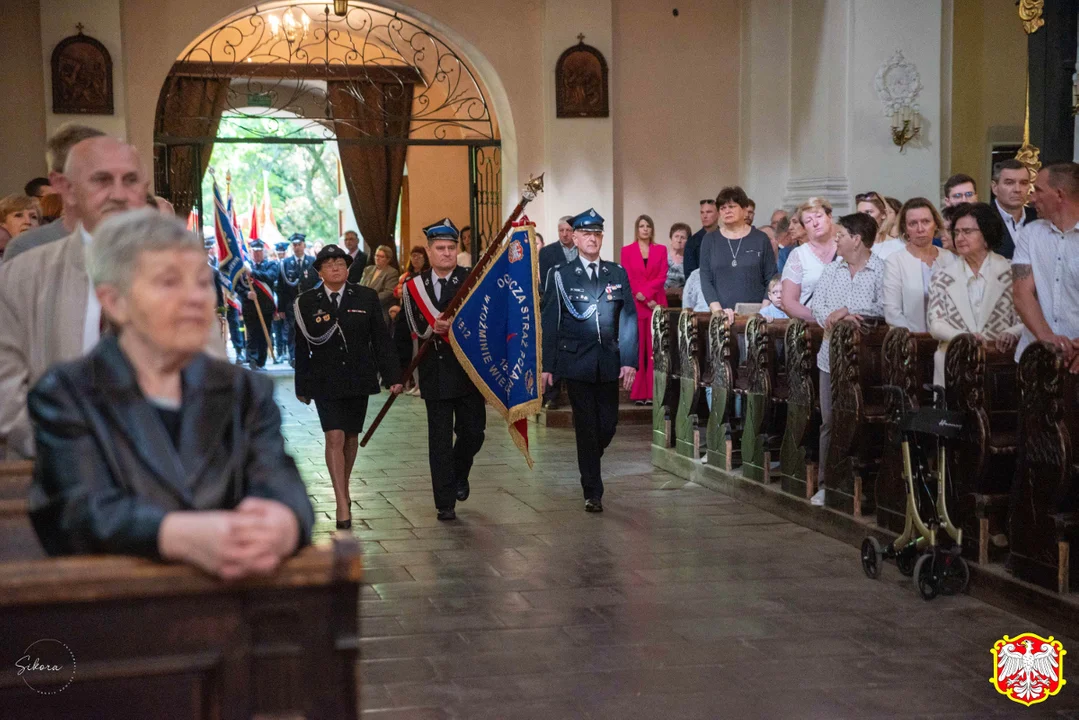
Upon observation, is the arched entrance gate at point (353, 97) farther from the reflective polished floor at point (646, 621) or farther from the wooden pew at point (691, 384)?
the reflective polished floor at point (646, 621)

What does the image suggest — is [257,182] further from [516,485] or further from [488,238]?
[516,485]

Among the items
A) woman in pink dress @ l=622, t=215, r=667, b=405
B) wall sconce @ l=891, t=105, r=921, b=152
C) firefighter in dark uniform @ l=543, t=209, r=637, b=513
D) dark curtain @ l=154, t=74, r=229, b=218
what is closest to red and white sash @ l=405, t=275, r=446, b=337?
firefighter in dark uniform @ l=543, t=209, r=637, b=513

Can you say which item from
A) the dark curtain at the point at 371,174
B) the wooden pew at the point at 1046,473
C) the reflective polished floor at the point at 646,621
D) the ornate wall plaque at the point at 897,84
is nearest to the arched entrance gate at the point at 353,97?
the dark curtain at the point at 371,174

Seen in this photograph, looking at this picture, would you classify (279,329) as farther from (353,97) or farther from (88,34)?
(88,34)

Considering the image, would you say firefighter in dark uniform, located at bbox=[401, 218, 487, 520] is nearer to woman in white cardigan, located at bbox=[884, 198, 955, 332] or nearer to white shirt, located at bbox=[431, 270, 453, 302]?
white shirt, located at bbox=[431, 270, 453, 302]

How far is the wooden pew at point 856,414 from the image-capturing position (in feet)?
20.4

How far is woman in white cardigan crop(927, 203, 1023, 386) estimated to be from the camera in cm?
571

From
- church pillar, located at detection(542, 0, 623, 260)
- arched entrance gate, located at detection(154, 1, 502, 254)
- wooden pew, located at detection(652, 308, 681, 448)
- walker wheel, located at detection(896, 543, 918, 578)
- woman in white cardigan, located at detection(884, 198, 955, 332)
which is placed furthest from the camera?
church pillar, located at detection(542, 0, 623, 260)

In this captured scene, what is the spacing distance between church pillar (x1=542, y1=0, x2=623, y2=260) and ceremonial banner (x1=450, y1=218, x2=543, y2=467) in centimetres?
587

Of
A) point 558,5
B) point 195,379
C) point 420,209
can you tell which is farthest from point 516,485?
point 420,209

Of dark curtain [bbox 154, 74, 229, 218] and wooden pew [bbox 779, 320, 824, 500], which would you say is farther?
dark curtain [bbox 154, 74, 229, 218]

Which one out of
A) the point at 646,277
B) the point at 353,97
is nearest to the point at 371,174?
the point at 353,97

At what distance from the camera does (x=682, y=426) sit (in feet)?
27.9

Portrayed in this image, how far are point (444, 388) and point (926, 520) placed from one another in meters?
2.78
